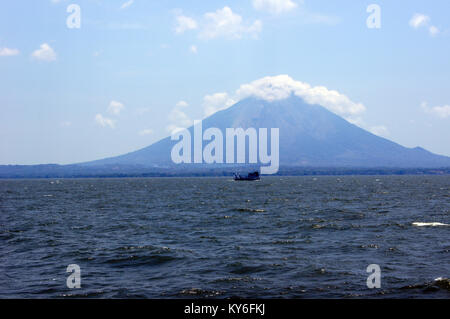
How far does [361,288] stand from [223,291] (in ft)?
20.9

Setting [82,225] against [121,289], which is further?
[82,225]

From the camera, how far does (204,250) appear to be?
32344mm

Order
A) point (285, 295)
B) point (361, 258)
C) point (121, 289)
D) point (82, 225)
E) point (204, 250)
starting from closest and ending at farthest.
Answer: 1. point (285, 295)
2. point (121, 289)
3. point (361, 258)
4. point (204, 250)
5. point (82, 225)

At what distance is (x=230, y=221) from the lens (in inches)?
1994

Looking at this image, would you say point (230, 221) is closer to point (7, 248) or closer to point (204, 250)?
point (204, 250)

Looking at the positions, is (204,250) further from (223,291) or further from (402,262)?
(402,262)

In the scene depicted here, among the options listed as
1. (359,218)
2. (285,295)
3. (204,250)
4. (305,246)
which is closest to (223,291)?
(285,295)

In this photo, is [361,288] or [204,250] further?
[204,250]

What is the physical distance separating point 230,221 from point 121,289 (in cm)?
2902
